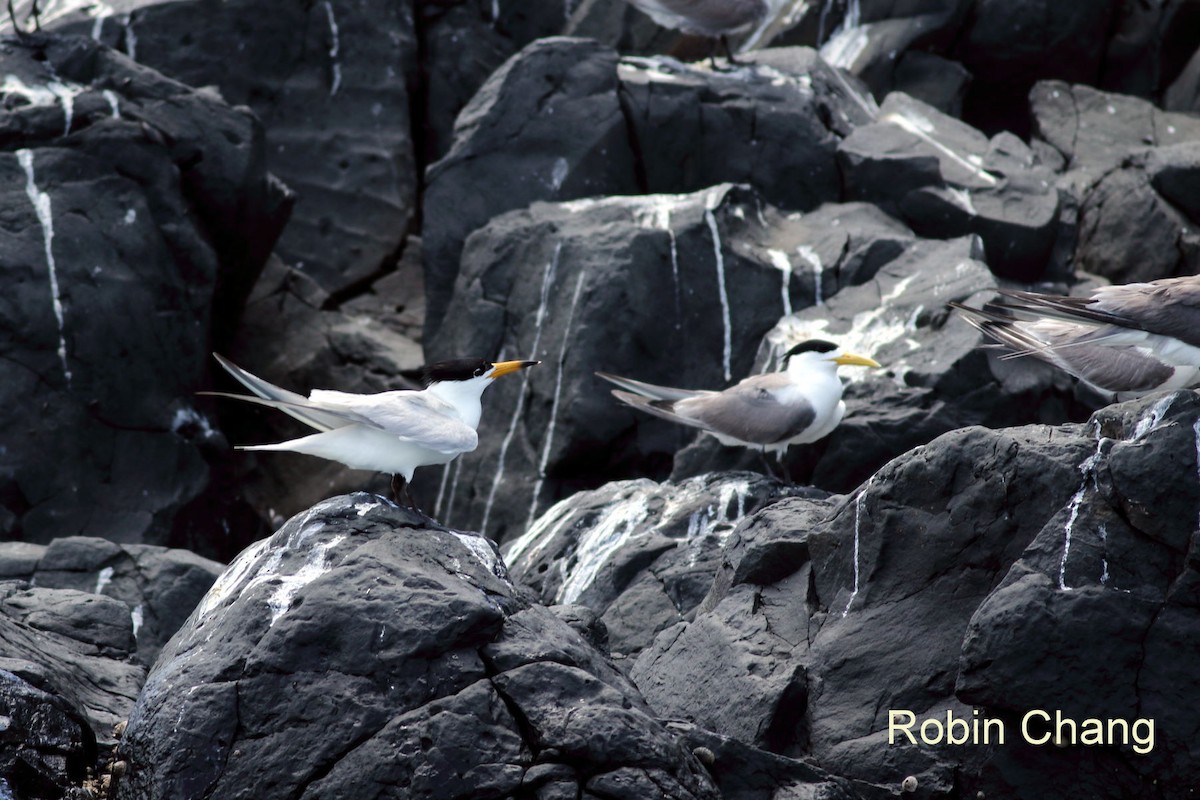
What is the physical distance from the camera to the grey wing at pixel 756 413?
29.5 ft

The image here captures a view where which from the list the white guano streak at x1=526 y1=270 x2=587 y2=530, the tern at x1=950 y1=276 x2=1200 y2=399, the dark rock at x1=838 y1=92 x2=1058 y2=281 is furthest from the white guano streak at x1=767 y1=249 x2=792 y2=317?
the tern at x1=950 y1=276 x2=1200 y2=399

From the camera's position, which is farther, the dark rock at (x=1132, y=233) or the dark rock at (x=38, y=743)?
the dark rock at (x=1132, y=233)

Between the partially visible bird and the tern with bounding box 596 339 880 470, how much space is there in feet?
21.1

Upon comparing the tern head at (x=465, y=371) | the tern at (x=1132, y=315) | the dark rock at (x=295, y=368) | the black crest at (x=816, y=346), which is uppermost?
the tern at (x=1132, y=315)

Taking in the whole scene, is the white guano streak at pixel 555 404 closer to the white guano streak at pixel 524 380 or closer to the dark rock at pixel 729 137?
the white guano streak at pixel 524 380

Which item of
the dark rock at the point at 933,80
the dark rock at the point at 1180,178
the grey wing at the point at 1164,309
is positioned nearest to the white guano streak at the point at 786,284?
the dark rock at the point at 1180,178

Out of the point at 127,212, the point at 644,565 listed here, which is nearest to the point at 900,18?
the point at 127,212

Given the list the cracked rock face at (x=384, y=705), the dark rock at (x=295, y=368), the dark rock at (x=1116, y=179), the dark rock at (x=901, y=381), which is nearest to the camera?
the cracked rock face at (x=384, y=705)

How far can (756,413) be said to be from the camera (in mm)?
9094

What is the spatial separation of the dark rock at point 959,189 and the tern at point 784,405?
4.22m

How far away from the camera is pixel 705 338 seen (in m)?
12.1

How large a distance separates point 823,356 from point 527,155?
5644 mm

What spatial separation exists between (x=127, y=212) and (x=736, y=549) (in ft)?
25.3

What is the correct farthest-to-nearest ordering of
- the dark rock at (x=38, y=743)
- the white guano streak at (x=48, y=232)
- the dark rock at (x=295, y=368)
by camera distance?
the dark rock at (x=295, y=368)
the white guano streak at (x=48, y=232)
the dark rock at (x=38, y=743)
